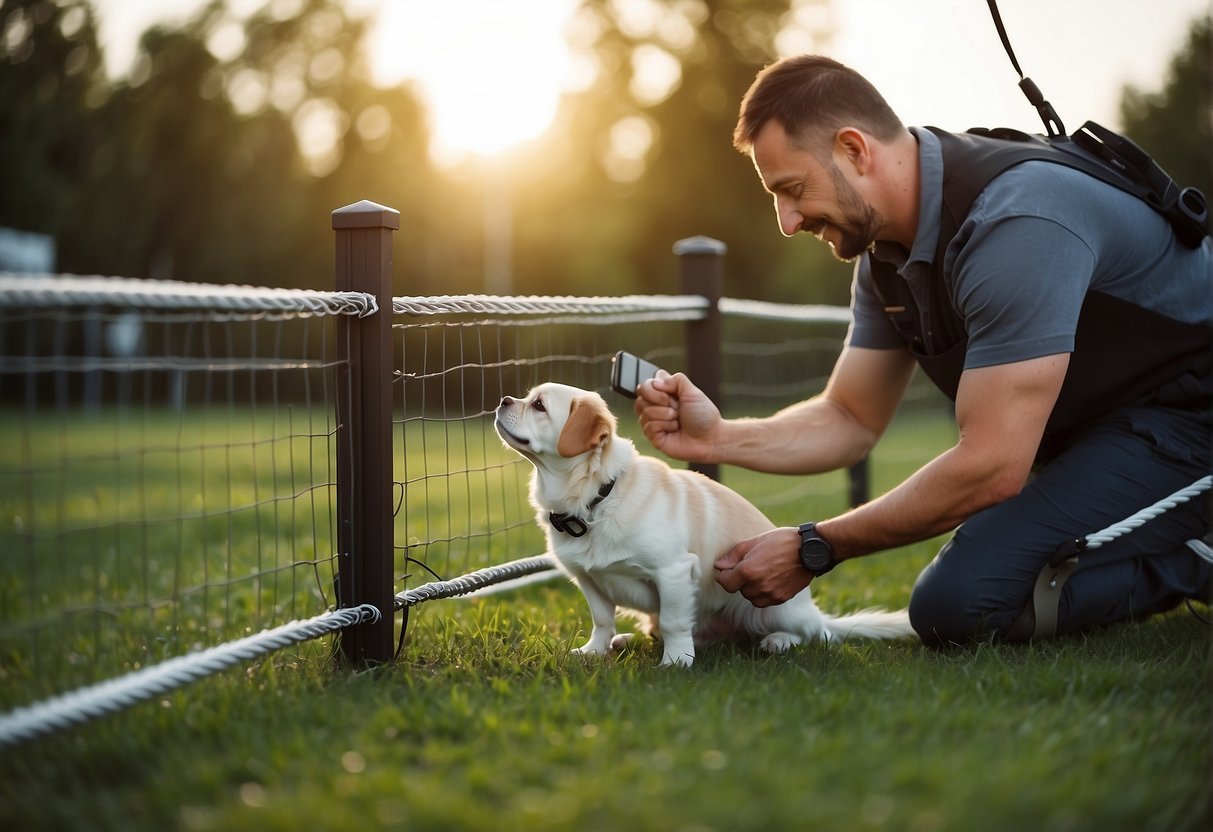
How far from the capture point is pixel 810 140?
3.17 metres

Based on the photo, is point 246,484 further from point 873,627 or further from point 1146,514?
point 1146,514

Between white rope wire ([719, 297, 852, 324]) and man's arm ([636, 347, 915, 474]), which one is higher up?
white rope wire ([719, 297, 852, 324])

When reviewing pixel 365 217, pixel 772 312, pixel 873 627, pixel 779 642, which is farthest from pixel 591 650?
pixel 772 312

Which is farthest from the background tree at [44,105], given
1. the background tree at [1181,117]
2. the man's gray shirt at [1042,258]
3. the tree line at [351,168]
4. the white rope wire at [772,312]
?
the background tree at [1181,117]

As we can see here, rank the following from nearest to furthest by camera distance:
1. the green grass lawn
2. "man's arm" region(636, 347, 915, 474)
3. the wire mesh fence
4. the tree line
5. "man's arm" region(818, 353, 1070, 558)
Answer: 1. the green grass lawn
2. the wire mesh fence
3. "man's arm" region(818, 353, 1070, 558)
4. "man's arm" region(636, 347, 915, 474)
5. the tree line

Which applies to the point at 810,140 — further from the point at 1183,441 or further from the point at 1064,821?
the point at 1064,821

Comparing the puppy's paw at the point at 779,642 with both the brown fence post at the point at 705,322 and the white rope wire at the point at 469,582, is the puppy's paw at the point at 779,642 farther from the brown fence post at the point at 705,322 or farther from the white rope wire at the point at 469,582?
the brown fence post at the point at 705,322

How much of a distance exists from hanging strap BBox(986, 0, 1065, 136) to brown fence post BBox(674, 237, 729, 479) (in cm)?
150

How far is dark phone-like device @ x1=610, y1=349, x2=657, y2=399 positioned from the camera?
3381mm

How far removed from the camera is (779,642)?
11.1ft

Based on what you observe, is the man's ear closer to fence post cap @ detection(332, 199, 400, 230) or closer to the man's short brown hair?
the man's short brown hair

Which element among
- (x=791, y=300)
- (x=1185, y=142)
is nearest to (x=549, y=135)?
(x=791, y=300)

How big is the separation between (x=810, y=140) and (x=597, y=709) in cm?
164

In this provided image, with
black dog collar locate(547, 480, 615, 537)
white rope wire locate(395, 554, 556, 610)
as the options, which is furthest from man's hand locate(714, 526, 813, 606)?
white rope wire locate(395, 554, 556, 610)
